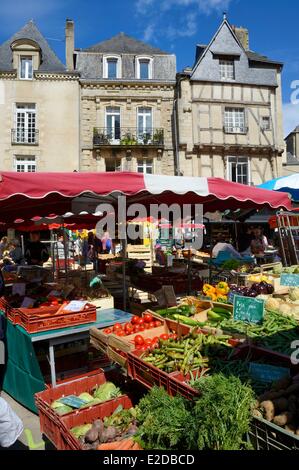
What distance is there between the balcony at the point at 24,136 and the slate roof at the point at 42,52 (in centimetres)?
370

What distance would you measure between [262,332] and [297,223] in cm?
423

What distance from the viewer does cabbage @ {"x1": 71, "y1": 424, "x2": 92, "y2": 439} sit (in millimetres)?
2687

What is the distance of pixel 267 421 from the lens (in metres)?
2.01

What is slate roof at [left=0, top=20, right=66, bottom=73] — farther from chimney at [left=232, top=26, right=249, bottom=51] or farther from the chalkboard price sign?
the chalkboard price sign

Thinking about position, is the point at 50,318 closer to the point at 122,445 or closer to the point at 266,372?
the point at 122,445

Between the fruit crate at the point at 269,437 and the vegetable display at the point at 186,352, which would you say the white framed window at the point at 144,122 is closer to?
the vegetable display at the point at 186,352

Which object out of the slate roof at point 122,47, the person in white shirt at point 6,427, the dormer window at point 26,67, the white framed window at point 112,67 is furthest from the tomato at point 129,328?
the slate roof at point 122,47

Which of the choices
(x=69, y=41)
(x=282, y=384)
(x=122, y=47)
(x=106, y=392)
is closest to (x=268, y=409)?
(x=282, y=384)

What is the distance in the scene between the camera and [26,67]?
831 inches

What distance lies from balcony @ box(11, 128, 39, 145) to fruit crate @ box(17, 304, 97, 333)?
19.0 meters

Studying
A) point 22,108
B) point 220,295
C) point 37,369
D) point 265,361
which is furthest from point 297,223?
point 22,108

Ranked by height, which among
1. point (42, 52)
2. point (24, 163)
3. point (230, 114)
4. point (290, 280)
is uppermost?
point (42, 52)

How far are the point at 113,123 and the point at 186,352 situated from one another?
20.6m

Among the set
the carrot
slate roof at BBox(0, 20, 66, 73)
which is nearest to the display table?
the carrot
